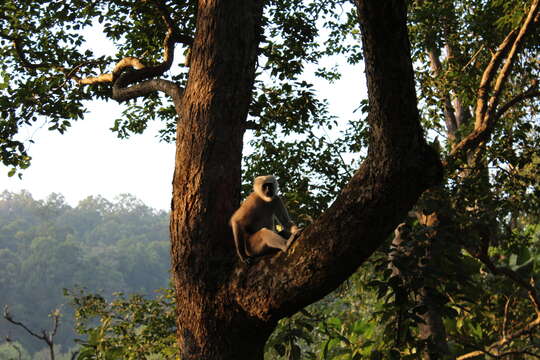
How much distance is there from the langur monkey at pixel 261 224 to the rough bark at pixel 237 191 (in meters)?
0.09

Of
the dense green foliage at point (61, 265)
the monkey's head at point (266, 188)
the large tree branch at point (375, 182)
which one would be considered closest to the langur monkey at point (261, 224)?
the monkey's head at point (266, 188)

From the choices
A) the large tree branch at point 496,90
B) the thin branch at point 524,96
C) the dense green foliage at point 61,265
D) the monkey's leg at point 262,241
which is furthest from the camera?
the dense green foliage at point 61,265

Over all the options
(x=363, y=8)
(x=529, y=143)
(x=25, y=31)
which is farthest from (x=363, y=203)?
(x=25, y=31)

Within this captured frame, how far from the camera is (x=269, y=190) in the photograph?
5.22m

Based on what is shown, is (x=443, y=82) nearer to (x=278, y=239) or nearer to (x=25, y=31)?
(x=278, y=239)

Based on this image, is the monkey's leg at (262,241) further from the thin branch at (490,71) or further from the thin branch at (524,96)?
the thin branch at (524,96)

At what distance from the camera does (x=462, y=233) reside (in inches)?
241

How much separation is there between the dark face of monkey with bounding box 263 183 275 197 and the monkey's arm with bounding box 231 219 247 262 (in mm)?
1028

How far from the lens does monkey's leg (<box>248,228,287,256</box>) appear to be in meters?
4.45

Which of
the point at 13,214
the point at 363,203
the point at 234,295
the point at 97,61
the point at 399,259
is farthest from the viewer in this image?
the point at 13,214

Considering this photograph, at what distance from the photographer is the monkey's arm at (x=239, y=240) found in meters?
4.01

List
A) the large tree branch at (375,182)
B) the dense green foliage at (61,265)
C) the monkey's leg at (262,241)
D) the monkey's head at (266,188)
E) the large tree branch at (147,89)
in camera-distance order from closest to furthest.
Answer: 1. the large tree branch at (375,182)
2. the monkey's leg at (262,241)
3. the large tree branch at (147,89)
4. the monkey's head at (266,188)
5. the dense green foliage at (61,265)

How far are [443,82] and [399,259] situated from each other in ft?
16.0

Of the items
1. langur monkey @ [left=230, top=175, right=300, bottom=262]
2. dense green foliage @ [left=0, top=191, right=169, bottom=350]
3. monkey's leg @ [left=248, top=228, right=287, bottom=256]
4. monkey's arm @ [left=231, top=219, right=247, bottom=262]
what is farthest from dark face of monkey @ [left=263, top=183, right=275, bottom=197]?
dense green foliage @ [left=0, top=191, right=169, bottom=350]
